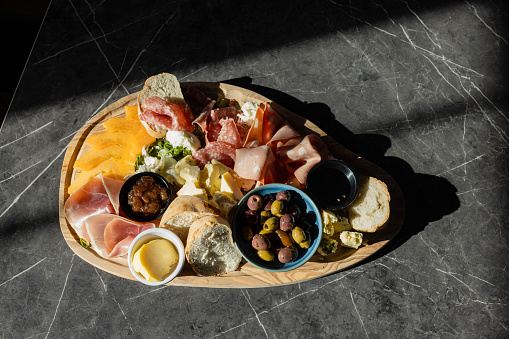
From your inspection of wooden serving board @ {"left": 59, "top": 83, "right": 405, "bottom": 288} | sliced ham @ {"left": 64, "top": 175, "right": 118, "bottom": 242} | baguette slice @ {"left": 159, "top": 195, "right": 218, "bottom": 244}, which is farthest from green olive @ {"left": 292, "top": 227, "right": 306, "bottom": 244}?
sliced ham @ {"left": 64, "top": 175, "right": 118, "bottom": 242}

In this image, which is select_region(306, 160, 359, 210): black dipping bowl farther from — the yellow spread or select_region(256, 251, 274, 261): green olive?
the yellow spread

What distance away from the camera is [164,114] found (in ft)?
6.13

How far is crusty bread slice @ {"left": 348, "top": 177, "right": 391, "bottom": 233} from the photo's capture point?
1.74m

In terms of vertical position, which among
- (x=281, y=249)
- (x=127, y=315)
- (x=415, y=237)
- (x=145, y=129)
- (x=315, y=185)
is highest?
(x=145, y=129)

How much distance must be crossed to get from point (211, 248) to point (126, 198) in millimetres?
438

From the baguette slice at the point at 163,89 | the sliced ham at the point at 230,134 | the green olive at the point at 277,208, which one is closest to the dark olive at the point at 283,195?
the green olive at the point at 277,208

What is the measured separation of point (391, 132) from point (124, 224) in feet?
4.59

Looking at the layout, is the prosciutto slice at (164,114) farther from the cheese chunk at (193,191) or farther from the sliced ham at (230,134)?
the cheese chunk at (193,191)

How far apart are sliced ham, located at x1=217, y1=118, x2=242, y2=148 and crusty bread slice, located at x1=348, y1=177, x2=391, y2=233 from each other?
59cm

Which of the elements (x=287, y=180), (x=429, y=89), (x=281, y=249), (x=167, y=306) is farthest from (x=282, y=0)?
(x=167, y=306)

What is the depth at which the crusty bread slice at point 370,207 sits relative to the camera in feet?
5.71

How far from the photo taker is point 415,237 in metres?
1.96

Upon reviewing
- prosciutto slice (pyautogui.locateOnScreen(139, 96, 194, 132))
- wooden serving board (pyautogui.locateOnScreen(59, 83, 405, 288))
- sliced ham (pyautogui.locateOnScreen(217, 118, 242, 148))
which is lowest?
wooden serving board (pyautogui.locateOnScreen(59, 83, 405, 288))

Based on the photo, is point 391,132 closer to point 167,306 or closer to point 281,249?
point 281,249
